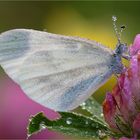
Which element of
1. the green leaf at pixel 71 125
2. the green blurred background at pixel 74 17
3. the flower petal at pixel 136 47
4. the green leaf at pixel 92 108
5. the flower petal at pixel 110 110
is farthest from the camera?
the green blurred background at pixel 74 17

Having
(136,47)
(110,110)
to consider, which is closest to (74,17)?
(136,47)

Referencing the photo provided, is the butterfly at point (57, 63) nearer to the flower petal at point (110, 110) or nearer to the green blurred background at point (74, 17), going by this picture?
the flower petal at point (110, 110)

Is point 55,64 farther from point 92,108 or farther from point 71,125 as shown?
point 71,125

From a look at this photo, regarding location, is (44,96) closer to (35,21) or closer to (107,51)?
(107,51)

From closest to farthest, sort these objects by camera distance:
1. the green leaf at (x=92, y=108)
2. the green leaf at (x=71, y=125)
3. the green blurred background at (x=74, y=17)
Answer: the green leaf at (x=71, y=125) < the green leaf at (x=92, y=108) < the green blurred background at (x=74, y=17)

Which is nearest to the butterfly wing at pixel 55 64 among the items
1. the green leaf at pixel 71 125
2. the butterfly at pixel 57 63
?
the butterfly at pixel 57 63

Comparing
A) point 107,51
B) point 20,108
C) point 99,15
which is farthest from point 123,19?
point 107,51
